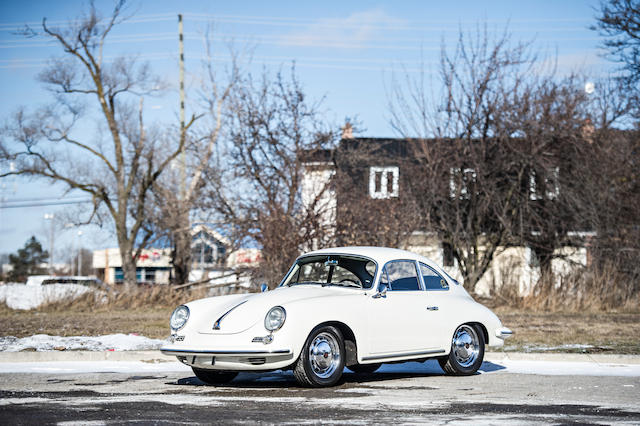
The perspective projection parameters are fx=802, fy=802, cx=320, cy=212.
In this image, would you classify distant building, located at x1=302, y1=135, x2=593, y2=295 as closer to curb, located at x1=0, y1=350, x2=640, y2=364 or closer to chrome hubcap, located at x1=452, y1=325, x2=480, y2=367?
curb, located at x1=0, y1=350, x2=640, y2=364

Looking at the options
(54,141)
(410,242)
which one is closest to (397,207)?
(410,242)

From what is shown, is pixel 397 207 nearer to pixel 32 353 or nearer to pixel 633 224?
pixel 633 224

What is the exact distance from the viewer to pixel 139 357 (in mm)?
11391

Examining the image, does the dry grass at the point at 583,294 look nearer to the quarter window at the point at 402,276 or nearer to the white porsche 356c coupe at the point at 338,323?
the white porsche 356c coupe at the point at 338,323

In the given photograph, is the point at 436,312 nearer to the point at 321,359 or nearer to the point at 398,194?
the point at 321,359

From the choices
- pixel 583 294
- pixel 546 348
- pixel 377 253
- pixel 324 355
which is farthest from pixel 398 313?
pixel 583 294

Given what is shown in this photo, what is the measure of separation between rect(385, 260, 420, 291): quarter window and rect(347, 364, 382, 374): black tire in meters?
1.08

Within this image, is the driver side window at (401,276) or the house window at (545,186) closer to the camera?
the driver side window at (401,276)

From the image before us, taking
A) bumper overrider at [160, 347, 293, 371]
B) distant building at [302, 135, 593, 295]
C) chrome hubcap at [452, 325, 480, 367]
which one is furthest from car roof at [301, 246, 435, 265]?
distant building at [302, 135, 593, 295]

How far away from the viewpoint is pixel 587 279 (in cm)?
2111

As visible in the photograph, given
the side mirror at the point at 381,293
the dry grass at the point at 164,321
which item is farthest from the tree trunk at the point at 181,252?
the side mirror at the point at 381,293

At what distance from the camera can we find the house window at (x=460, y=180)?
1020 inches

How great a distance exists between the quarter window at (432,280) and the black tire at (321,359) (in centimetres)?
185

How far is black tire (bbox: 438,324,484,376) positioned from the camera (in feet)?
33.1
